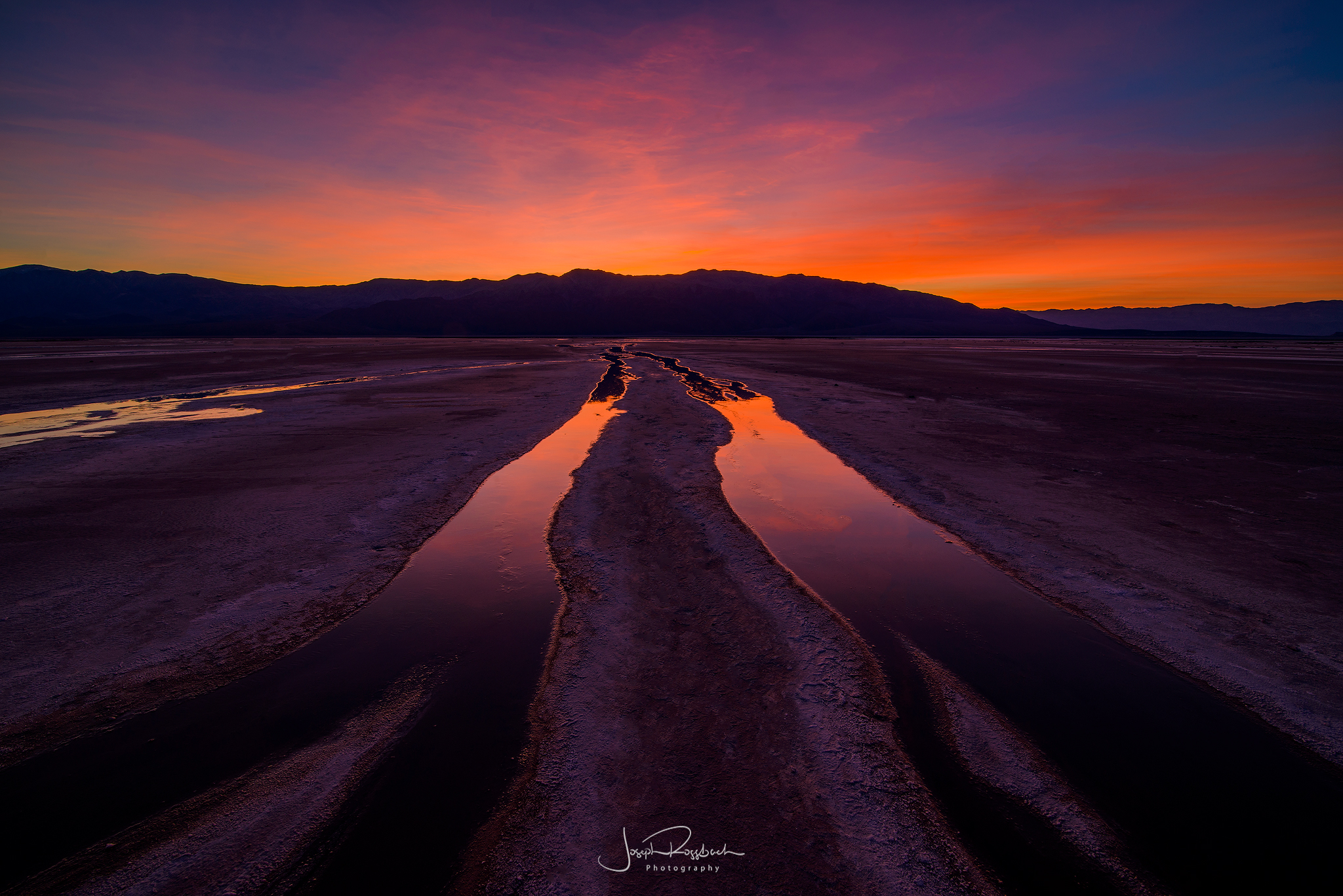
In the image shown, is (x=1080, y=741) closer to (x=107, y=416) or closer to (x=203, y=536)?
(x=203, y=536)

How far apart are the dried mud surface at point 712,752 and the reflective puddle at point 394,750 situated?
0.30 meters

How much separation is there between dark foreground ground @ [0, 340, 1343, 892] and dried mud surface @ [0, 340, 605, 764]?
0.13 ft

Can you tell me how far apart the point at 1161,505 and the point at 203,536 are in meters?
15.0

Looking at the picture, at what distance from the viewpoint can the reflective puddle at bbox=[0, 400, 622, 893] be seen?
323cm

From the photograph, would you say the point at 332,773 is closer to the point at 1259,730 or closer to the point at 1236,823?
the point at 1236,823

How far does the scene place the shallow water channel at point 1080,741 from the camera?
3.13m

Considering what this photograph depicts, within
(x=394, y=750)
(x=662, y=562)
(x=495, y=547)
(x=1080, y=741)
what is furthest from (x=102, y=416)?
(x=1080, y=741)

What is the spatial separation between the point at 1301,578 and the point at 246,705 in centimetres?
1123

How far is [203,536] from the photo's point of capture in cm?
770

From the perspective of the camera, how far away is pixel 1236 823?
3.41 metres

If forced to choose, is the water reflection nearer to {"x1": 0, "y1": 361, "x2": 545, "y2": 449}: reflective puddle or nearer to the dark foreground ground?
{"x1": 0, "y1": 361, "x2": 545, "y2": 449}: reflective puddle

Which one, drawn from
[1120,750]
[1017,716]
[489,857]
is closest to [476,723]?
[489,857]

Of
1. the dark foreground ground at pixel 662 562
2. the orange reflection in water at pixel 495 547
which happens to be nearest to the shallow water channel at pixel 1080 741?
the dark foreground ground at pixel 662 562

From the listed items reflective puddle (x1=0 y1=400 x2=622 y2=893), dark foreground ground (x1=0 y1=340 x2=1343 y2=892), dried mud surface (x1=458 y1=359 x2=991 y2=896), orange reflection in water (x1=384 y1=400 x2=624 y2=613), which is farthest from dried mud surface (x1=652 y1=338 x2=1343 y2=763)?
orange reflection in water (x1=384 y1=400 x2=624 y2=613)
